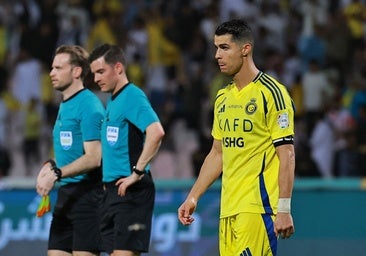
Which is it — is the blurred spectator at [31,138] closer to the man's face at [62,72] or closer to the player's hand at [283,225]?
the man's face at [62,72]

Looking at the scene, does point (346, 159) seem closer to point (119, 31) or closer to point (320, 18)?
point (320, 18)

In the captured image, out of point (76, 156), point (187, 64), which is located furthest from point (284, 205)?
point (187, 64)

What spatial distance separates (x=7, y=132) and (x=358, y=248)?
7.91 metres

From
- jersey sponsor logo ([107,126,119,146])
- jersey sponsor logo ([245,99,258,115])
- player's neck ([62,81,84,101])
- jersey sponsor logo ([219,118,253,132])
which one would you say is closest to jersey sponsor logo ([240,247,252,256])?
jersey sponsor logo ([219,118,253,132])

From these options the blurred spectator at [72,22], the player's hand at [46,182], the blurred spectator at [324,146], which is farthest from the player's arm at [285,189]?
the blurred spectator at [72,22]

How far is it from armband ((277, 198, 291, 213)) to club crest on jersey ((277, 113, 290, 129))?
55cm

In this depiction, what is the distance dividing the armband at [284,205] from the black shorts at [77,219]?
9.51 feet

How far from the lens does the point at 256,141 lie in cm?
804

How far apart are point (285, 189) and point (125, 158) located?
7.87 ft

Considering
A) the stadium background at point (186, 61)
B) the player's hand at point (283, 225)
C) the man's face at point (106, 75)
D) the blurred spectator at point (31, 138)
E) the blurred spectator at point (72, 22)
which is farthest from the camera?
the blurred spectator at point (72, 22)

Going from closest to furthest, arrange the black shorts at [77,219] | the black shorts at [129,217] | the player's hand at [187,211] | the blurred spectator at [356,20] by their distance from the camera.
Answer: the player's hand at [187,211]
the black shorts at [129,217]
the black shorts at [77,219]
the blurred spectator at [356,20]

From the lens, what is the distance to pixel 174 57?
19.7 meters

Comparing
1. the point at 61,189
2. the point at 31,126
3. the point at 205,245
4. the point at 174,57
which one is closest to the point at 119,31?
the point at 174,57

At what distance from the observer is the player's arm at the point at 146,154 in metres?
9.58
